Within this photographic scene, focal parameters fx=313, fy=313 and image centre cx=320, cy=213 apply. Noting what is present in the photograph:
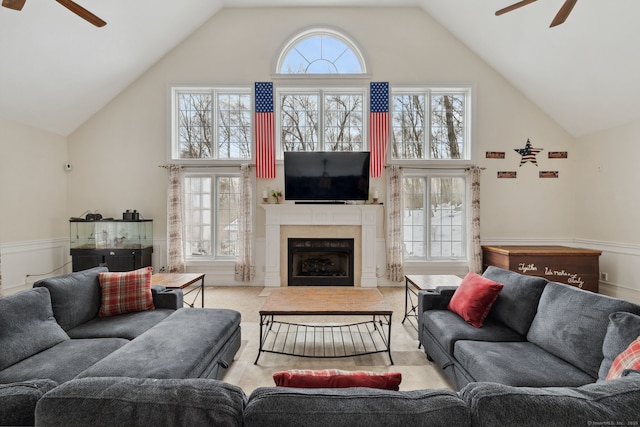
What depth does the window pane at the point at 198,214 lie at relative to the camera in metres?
6.30

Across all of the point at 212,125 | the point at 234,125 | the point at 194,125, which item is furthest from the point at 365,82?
the point at 194,125

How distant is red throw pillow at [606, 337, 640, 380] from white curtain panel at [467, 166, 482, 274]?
4534 mm

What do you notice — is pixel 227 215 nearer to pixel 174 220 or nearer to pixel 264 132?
pixel 174 220

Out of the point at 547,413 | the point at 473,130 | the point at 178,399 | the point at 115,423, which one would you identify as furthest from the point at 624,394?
the point at 473,130

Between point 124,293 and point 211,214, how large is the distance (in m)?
3.45

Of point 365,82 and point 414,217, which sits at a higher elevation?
point 365,82

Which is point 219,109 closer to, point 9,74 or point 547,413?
point 9,74

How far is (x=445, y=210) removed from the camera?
627 centimetres

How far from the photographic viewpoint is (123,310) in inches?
116

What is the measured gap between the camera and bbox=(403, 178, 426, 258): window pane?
6254mm

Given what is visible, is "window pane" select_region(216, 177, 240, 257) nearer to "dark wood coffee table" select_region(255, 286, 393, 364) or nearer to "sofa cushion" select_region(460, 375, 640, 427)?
"dark wood coffee table" select_region(255, 286, 393, 364)

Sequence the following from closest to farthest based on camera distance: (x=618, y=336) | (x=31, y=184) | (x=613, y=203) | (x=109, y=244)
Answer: (x=618, y=336) → (x=613, y=203) → (x=31, y=184) → (x=109, y=244)

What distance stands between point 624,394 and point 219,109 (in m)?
6.67

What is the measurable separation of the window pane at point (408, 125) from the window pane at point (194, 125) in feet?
12.2
